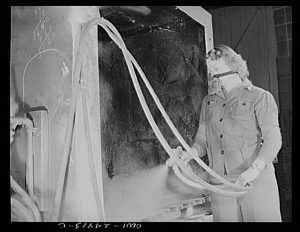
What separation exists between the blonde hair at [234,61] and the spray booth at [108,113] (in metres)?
0.09

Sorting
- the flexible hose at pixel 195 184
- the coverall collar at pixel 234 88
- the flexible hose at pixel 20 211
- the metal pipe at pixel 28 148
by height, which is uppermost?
the coverall collar at pixel 234 88

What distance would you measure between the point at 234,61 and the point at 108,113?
0.72 m

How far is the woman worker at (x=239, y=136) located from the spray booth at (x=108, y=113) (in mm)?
64

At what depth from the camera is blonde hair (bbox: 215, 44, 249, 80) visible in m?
2.44

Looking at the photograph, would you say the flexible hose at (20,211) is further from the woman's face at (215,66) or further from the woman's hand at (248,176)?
the woman's face at (215,66)

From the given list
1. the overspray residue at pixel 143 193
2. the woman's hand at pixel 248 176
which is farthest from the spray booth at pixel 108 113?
the woman's hand at pixel 248 176

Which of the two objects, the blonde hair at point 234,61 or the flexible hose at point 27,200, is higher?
the blonde hair at point 234,61

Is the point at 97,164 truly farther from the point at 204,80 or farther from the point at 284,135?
the point at 284,135

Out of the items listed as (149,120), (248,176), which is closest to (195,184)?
(248,176)

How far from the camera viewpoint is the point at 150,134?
245 cm

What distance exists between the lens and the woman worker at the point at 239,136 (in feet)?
7.77

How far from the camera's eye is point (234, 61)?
2.46 m

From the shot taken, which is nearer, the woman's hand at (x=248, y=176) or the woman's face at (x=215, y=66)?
the woman's hand at (x=248, y=176)
